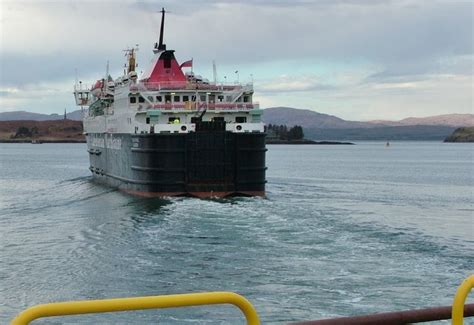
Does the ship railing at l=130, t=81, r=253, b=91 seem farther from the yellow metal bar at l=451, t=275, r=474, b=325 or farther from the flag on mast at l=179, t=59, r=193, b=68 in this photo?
the yellow metal bar at l=451, t=275, r=474, b=325

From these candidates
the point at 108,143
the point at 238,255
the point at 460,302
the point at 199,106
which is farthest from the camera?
the point at 108,143

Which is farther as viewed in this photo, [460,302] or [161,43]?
[161,43]

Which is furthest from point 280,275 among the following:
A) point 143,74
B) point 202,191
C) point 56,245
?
point 143,74

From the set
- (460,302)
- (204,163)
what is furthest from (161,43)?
(460,302)

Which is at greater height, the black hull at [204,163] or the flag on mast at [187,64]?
the flag on mast at [187,64]

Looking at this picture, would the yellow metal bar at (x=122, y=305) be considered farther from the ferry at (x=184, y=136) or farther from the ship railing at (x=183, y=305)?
the ferry at (x=184, y=136)

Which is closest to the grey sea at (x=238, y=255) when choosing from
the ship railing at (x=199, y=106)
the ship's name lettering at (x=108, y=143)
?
the ship railing at (x=199, y=106)

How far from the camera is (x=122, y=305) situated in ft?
12.5

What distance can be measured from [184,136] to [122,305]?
26691 millimetres

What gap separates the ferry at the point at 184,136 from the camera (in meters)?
30.4

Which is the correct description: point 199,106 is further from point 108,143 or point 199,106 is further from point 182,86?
point 108,143

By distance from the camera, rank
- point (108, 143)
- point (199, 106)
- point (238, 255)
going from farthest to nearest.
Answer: point (108, 143), point (199, 106), point (238, 255)

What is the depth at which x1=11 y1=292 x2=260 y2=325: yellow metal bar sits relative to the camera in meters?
3.63

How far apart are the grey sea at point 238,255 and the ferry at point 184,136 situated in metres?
1.34
